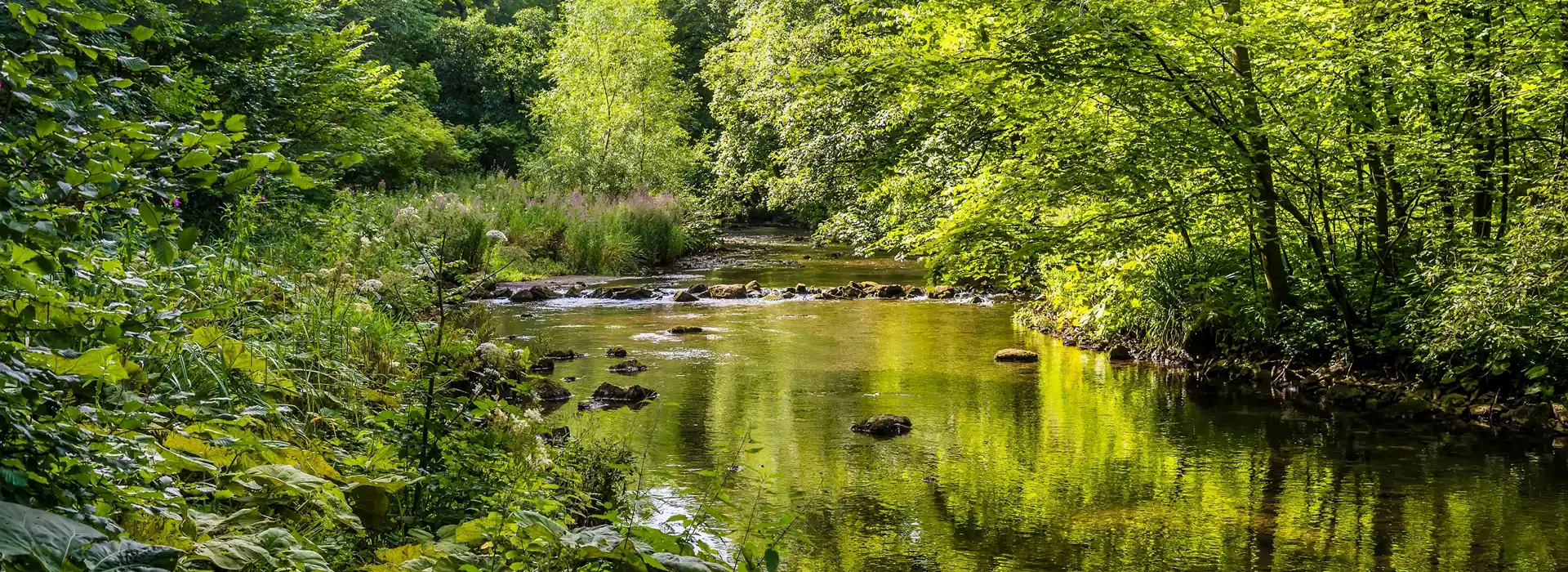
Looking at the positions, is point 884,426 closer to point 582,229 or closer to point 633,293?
point 633,293

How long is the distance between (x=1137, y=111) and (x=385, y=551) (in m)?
8.10

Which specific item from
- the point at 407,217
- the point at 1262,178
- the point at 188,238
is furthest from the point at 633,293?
the point at 188,238

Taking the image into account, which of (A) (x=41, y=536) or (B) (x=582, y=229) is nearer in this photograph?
(A) (x=41, y=536)

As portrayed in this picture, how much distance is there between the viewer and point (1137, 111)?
31.9ft

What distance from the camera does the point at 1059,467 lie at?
23.5 ft

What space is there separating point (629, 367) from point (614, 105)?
2024 centimetres

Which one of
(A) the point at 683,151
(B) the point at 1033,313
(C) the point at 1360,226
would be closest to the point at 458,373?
(C) the point at 1360,226

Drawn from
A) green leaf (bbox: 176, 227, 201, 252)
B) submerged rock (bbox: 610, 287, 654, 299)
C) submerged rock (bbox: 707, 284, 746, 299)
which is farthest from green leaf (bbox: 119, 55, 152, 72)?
→ submerged rock (bbox: 707, 284, 746, 299)

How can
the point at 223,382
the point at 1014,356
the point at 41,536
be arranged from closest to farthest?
the point at 41,536, the point at 223,382, the point at 1014,356

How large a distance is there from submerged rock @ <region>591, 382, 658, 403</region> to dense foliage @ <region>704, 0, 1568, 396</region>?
287 centimetres

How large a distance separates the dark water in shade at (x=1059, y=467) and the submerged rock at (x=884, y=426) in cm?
15

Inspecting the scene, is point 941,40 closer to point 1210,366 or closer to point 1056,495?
point 1210,366

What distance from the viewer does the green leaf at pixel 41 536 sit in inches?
75.4

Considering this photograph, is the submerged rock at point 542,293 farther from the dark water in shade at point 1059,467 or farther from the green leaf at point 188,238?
the green leaf at point 188,238
